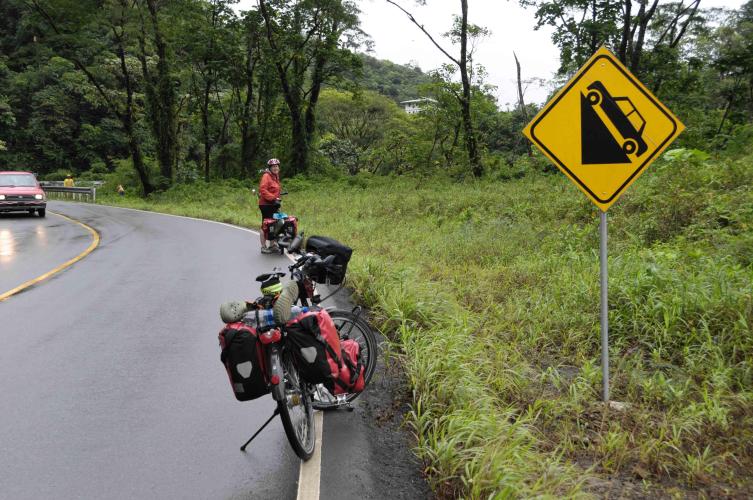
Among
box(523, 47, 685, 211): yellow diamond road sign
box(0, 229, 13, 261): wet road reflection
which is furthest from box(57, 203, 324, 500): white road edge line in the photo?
box(0, 229, 13, 261): wet road reflection

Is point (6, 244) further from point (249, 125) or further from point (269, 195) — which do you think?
point (249, 125)

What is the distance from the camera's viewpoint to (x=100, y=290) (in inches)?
351

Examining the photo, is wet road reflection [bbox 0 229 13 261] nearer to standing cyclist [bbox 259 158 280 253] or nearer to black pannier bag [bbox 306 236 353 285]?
standing cyclist [bbox 259 158 280 253]

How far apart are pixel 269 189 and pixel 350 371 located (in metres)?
8.93

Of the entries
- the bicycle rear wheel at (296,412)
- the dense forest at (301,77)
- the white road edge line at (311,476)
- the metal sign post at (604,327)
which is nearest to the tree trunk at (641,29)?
the dense forest at (301,77)

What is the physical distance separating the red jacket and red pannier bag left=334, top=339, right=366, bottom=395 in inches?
336

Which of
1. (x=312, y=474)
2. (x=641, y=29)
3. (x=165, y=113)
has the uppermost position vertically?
(x=641, y=29)

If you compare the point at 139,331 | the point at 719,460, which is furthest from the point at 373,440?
the point at 139,331

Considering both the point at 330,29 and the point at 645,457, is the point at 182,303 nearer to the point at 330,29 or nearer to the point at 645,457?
the point at 645,457

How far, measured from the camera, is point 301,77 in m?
34.7

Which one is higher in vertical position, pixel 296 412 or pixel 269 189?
pixel 269 189

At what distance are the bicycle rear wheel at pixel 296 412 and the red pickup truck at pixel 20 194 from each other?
21351 millimetres

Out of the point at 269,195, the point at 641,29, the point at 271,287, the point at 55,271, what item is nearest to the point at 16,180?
the point at 55,271

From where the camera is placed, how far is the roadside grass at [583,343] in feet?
11.6
